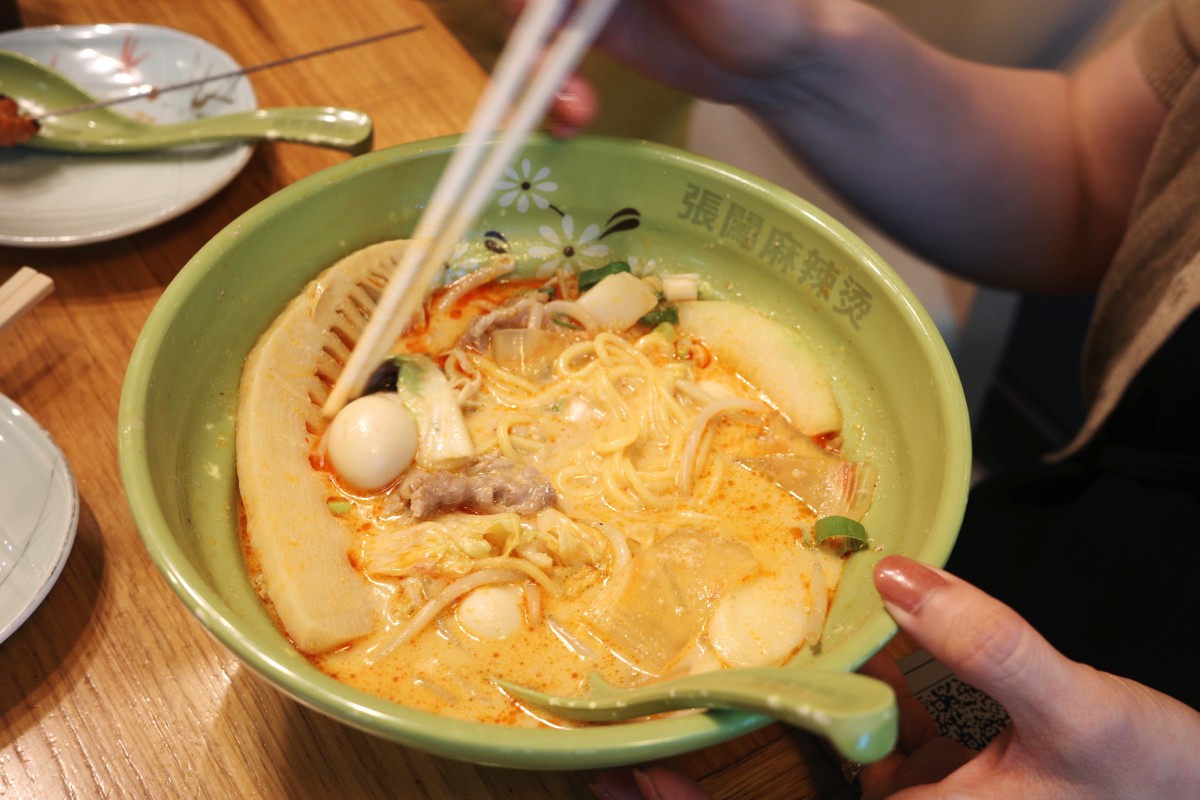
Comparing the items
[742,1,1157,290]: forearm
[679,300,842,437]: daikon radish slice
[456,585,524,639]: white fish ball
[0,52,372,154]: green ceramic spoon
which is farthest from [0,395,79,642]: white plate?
[742,1,1157,290]: forearm

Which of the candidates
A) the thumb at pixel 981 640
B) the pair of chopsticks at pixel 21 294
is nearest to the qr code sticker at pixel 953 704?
the thumb at pixel 981 640

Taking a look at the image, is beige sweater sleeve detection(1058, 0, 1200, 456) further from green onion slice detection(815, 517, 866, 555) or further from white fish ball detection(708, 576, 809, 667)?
white fish ball detection(708, 576, 809, 667)

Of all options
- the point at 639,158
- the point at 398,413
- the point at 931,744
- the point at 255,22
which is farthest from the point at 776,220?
the point at 255,22

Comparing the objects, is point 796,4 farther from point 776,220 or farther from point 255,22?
point 255,22

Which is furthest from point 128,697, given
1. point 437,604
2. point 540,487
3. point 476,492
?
point 540,487

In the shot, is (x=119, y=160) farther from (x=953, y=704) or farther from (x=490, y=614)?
(x=953, y=704)

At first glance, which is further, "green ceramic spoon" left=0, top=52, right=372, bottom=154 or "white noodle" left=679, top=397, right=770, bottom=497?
"green ceramic spoon" left=0, top=52, right=372, bottom=154

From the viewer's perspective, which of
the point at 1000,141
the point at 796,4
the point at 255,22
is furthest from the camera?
the point at 255,22
